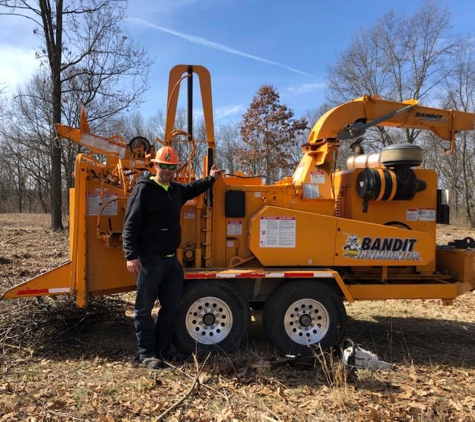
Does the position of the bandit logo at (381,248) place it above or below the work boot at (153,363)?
above

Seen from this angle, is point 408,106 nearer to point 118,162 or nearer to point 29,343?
point 118,162

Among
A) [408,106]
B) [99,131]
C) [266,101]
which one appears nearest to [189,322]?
[408,106]

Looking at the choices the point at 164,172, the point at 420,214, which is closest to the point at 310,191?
the point at 420,214

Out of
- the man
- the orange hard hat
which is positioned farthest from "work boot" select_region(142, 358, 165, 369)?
the orange hard hat

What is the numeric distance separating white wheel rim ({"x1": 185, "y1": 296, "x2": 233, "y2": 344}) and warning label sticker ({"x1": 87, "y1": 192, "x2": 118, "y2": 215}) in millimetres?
1565

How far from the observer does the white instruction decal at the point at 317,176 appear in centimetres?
537

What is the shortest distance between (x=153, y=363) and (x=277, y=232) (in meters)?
2.04

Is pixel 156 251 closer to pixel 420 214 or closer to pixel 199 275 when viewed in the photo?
pixel 199 275

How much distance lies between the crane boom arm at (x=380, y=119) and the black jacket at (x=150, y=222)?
2.31 metres

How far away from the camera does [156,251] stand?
4.44 meters

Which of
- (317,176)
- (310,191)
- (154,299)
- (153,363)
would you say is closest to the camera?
(153,363)

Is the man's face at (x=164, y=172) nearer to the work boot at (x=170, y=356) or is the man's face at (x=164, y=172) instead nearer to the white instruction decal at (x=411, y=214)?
the work boot at (x=170, y=356)

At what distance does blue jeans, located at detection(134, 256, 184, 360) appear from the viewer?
4457mm

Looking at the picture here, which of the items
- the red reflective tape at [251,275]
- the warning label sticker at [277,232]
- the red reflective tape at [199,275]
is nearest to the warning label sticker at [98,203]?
the red reflective tape at [199,275]
